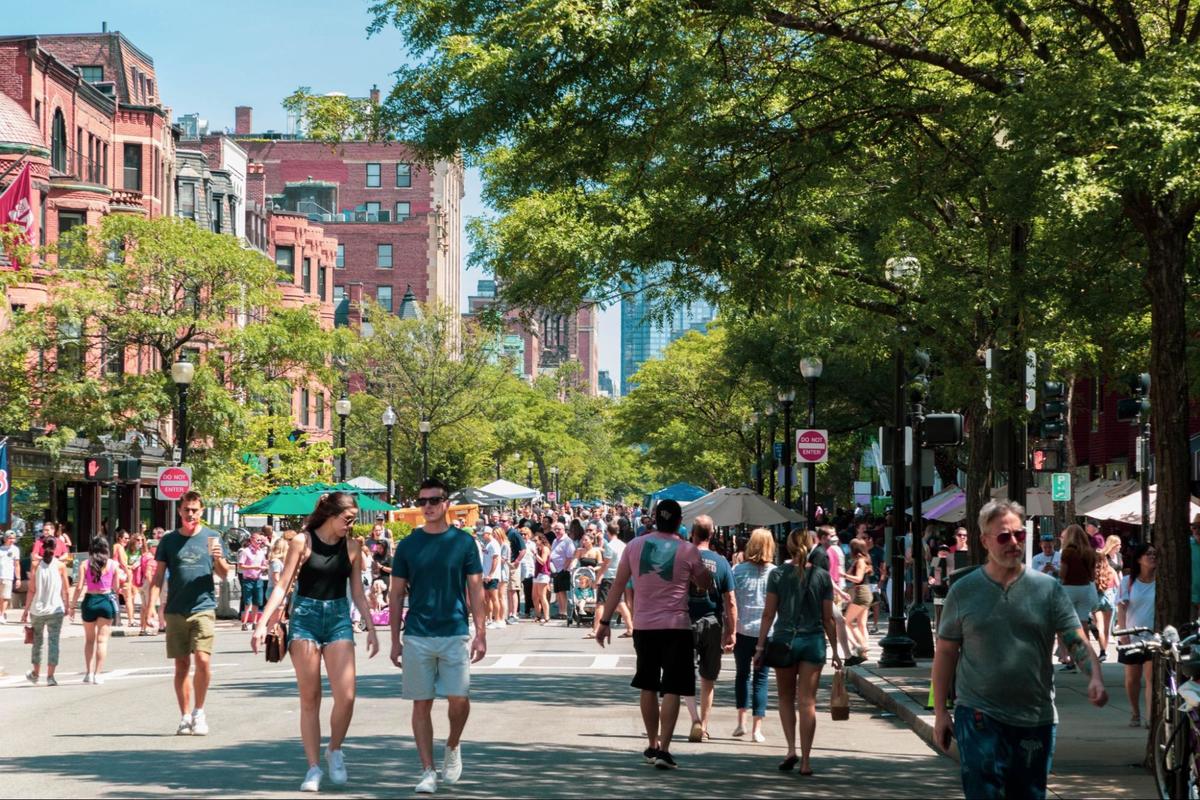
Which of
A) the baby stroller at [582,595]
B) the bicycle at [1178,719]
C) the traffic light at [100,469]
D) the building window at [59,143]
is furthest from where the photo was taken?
the building window at [59,143]

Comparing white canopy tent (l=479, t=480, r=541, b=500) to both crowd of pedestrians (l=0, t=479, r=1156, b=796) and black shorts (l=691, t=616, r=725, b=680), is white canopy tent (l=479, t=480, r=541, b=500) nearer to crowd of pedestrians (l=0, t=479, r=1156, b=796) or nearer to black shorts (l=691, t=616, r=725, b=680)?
crowd of pedestrians (l=0, t=479, r=1156, b=796)

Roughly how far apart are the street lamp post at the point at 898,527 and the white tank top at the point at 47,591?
9860 mm

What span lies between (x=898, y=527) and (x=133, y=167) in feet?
142

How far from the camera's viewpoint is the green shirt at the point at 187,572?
13.9 m

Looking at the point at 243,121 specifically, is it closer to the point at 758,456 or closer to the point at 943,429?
the point at 758,456

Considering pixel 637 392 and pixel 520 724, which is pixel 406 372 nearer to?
pixel 637 392

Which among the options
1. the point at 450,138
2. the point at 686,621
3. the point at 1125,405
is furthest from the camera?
the point at 1125,405

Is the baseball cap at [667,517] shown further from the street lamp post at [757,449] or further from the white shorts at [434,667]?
the street lamp post at [757,449]

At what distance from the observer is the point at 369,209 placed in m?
123

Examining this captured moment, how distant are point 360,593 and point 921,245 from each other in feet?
47.6

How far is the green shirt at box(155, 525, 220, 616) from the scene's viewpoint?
45.5ft

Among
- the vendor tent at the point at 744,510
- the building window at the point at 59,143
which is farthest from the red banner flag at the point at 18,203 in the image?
the building window at the point at 59,143

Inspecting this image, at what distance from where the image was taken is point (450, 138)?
13992mm

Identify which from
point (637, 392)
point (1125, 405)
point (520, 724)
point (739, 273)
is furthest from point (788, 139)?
point (637, 392)
